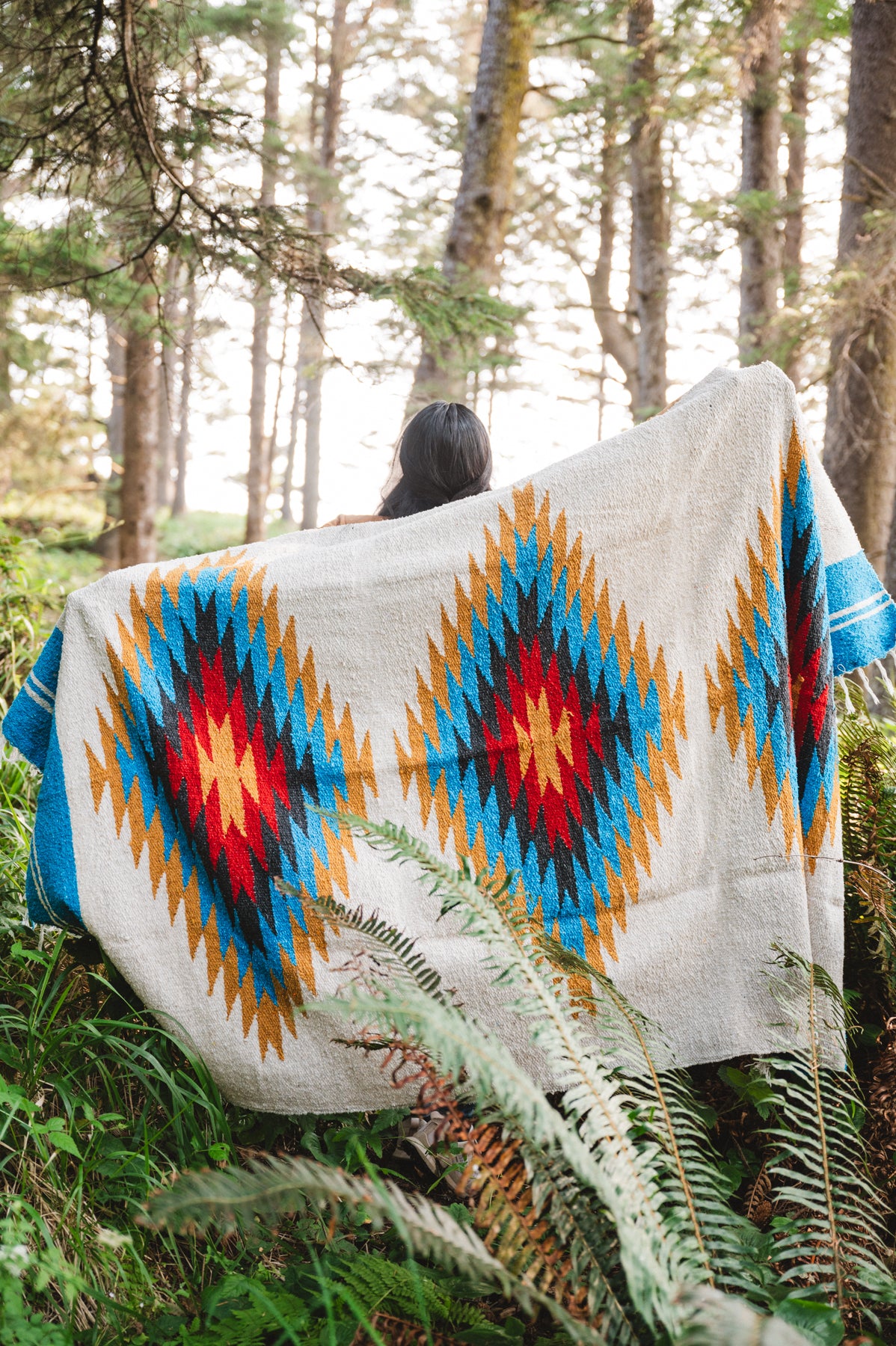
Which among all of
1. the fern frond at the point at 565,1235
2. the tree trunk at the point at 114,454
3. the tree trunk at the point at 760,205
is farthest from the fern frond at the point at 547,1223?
the tree trunk at the point at 114,454

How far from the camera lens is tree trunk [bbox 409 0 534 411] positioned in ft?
16.7

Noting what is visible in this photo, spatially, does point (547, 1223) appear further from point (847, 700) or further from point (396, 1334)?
point (847, 700)

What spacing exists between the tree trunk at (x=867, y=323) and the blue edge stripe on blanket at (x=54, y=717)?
8.34 feet

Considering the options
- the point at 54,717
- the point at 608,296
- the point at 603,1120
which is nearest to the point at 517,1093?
the point at 603,1120

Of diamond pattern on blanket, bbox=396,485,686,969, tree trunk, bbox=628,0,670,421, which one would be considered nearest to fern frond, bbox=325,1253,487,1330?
diamond pattern on blanket, bbox=396,485,686,969

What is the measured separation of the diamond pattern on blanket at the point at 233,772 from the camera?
1.74 metres

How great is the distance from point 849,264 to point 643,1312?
14.5 feet

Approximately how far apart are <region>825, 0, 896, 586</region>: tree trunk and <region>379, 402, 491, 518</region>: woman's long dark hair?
2497mm

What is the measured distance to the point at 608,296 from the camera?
11492 mm

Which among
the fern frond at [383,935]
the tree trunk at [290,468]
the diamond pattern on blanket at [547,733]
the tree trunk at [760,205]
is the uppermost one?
the tree trunk at [290,468]

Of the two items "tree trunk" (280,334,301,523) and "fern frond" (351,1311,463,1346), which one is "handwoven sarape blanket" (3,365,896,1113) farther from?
"tree trunk" (280,334,301,523)

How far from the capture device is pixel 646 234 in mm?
8062

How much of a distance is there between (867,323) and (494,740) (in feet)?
11.5

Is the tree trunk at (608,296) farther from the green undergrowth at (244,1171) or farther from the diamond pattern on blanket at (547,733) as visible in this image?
the green undergrowth at (244,1171)
